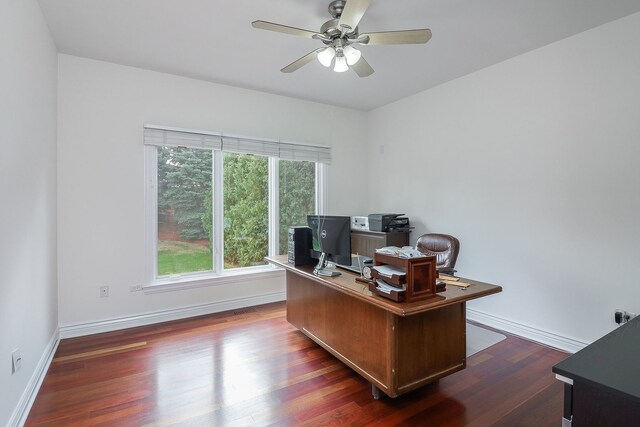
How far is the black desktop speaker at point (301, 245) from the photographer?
2707 mm

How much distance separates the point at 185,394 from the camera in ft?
6.82

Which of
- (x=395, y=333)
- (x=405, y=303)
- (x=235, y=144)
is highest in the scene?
A: (x=235, y=144)

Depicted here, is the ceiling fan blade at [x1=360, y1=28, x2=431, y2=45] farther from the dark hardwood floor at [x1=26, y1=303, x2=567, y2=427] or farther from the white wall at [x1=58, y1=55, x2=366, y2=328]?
the dark hardwood floor at [x1=26, y1=303, x2=567, y2=427]

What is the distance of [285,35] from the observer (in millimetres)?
2561

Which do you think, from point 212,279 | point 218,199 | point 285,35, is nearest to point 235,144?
point 218,199

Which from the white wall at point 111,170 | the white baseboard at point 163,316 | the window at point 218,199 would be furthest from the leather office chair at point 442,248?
the white wall at point 111,170

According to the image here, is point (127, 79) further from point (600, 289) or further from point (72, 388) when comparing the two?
point (600, 289)

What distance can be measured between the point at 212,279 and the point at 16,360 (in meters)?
1.90

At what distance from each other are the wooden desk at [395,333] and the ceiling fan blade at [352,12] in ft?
5.26

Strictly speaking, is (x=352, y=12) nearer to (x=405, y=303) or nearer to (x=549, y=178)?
(x=405, y=303)

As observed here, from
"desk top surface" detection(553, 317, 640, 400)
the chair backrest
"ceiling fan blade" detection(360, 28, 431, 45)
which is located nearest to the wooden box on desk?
"desk top surface" detection(553, 317, 640, 400)

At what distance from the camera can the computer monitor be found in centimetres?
223

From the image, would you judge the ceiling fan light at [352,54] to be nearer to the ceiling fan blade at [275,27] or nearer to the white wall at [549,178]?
the ceiling fan blade at [275,27]

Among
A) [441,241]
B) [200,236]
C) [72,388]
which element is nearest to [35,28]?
[200,236]
